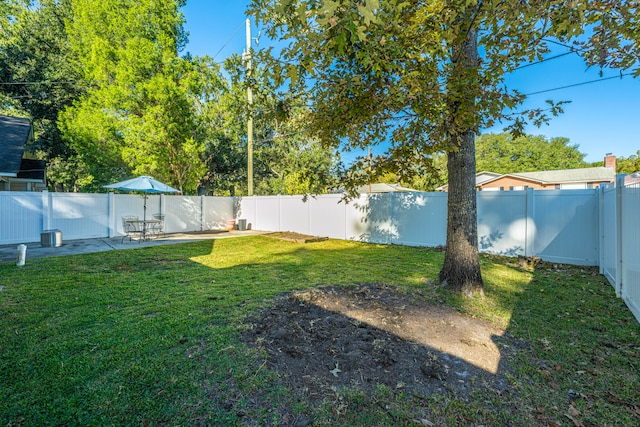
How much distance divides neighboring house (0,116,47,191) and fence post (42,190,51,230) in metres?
1.21

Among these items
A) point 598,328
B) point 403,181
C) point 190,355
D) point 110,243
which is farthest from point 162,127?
point 598,328

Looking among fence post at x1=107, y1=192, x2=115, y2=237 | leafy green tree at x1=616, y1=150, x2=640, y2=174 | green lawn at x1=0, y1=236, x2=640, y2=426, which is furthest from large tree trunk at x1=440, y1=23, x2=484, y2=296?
leafy green tree at x1=616, y1=150, x2=640, y2=174

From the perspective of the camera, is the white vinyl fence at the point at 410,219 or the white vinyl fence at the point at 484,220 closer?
the white vinyl fence at the point at 410,219

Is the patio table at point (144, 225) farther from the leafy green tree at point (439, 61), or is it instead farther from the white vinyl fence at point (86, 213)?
the leafy green tree at point (439, 61)

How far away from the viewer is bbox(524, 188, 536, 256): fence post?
293 inches

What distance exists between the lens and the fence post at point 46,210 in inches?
384

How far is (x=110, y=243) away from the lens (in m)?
9.95

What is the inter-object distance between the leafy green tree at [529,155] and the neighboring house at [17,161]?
147ft

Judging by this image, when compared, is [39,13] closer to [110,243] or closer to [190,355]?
[110,243]

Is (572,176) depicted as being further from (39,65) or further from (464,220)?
(39,65)

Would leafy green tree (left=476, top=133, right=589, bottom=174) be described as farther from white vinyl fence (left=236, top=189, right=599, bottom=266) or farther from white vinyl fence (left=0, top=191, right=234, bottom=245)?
white vinyl fence (left=0, top=191, right=234, bottom=245)

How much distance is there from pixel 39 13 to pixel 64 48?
7.38ft

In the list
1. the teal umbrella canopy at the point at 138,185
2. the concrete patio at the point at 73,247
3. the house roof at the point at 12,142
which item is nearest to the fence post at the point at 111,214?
the concrete patio at the point at 73,247

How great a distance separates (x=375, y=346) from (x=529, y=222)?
6856 millimetres
